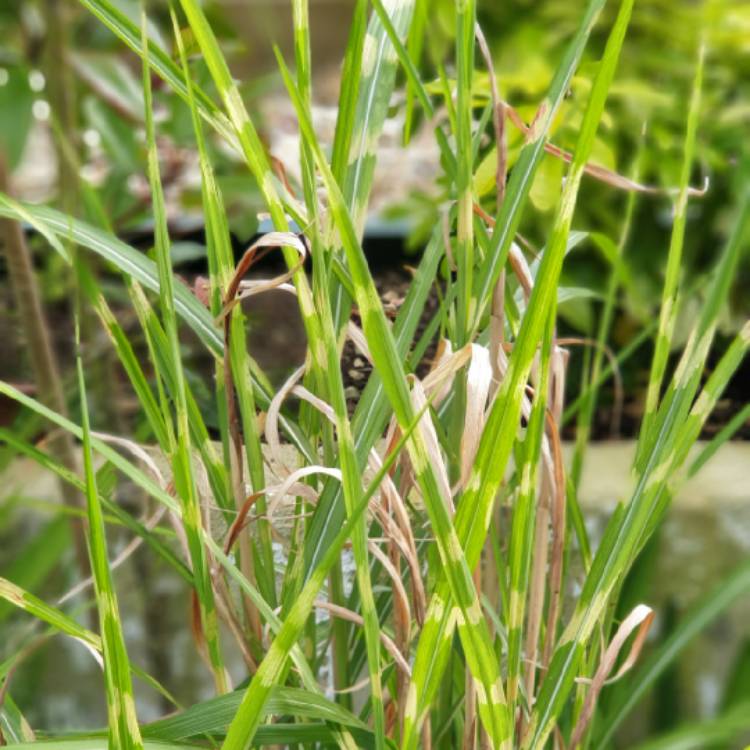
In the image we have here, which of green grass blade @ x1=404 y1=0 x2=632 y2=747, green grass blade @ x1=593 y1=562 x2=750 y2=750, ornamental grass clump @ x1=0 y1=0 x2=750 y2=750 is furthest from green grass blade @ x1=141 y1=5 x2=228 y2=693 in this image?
green grass blade @ x1=593 y1=562 x2=750 y2=750

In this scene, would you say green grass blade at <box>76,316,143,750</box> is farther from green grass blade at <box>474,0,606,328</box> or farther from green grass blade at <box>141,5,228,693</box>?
green grass blade at <box>474,0,606,328</box>

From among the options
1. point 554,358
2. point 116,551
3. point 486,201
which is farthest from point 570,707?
point 116,551

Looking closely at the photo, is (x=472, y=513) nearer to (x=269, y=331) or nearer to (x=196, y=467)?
(x=196, y=467)

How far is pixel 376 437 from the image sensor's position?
1.48ft

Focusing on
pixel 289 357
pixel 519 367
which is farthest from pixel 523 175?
pixel 289 357

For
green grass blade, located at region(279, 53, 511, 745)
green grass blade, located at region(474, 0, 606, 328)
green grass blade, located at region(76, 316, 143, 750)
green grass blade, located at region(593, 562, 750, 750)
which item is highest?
green grass blade, located at region(474, 0, 606, 328)

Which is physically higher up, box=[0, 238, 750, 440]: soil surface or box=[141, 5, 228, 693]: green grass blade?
box=[141, 5, 228, 693]: green grass blade

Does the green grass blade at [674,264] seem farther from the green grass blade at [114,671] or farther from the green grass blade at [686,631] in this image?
the green grass blade at [114,671]

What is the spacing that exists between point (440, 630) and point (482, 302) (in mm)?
137

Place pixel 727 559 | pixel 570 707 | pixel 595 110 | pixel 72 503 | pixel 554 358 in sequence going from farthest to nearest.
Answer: pixel 727 559
pixel 72 503
pixel 570 707
pixel 554 358
pixel 595 110

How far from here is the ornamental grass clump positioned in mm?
398

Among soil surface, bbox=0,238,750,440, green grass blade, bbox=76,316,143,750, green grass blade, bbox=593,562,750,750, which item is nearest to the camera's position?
green grass blade, bbox=76,316,143,750

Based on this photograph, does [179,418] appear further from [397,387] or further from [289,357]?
[289,357]

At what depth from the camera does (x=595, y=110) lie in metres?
0.40
